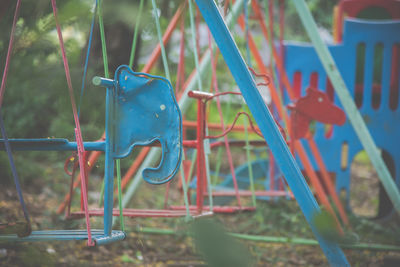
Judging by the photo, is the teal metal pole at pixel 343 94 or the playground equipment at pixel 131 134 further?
the teal metal pole at pixel 343 94

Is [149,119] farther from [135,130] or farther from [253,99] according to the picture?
[253,99]

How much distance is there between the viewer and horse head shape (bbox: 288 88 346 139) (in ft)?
7.66

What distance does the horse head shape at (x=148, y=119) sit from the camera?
1.04 m

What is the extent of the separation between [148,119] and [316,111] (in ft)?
4.95

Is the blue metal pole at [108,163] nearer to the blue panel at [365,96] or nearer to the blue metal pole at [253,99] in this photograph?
the blue metal pole at [253,99]

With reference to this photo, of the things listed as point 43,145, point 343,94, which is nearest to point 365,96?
point 343,94

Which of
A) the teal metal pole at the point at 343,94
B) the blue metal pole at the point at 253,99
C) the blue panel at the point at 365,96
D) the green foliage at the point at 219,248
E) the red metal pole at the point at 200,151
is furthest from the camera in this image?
the blue panel at the point at 365,96

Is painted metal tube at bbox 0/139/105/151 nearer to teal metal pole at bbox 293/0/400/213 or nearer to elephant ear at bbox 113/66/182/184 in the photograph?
elephant ear at bbox 113/66/182/184

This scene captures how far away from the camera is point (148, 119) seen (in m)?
1.06

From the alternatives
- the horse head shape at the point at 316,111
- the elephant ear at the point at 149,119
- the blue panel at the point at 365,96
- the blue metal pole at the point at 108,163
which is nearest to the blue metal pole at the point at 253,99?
the elephant ear at the point at 149,119

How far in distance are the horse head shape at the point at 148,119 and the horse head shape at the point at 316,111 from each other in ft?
4.55

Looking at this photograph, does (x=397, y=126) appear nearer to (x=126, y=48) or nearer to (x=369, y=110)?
(x=369, y=110)

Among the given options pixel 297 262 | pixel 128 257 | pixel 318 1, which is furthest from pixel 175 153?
pixel 318 1

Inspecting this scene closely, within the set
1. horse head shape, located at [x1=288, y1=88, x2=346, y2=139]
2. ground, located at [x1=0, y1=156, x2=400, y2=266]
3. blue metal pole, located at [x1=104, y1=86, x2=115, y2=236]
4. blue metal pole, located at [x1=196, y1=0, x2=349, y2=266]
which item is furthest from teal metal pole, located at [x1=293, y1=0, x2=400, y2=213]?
blue metal pole, located at [x1=104, y1=86, x2=115, y2=236]
